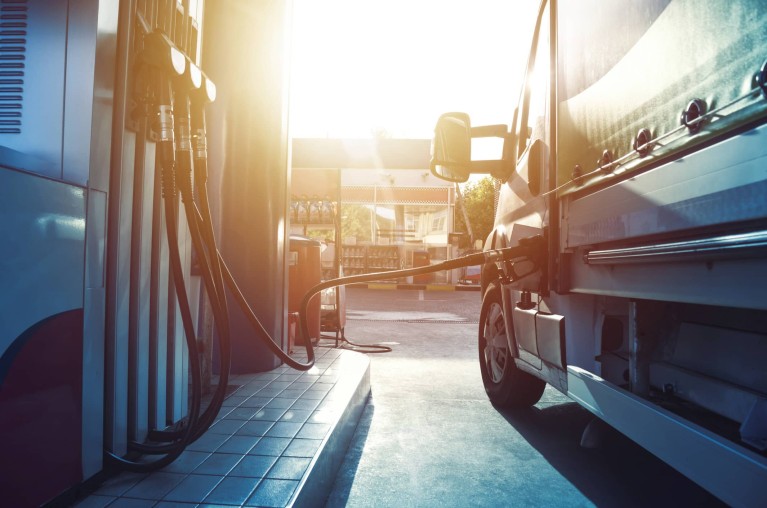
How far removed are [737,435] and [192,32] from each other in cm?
255

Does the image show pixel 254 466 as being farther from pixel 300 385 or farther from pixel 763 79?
pixel 763 79

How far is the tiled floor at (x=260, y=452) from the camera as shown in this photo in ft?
5.80

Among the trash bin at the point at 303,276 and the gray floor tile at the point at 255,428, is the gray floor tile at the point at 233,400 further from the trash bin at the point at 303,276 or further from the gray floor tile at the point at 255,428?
the trash bin at the point at 303,276

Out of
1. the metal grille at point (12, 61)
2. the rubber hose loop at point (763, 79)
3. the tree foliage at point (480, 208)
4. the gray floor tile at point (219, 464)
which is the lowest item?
the gray floor tile at point (219, 464)

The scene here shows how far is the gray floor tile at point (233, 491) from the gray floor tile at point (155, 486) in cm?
16

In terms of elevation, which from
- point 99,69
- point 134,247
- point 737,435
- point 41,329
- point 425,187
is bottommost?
point 737,435

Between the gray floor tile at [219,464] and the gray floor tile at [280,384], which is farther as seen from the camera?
the gray floor tile at [280,384]

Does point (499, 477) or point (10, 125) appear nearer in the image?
point (10, 125)

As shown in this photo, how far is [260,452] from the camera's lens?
2.20m

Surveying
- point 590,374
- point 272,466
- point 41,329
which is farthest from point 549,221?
point 41,329

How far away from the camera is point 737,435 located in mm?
1708

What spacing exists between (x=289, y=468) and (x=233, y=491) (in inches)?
10.4

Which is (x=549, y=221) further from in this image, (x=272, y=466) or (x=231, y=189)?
(x=231, y=189)

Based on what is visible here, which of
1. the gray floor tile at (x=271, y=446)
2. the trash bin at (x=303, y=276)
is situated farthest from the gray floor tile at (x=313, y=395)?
the trash bin at (x=303, y=276)
